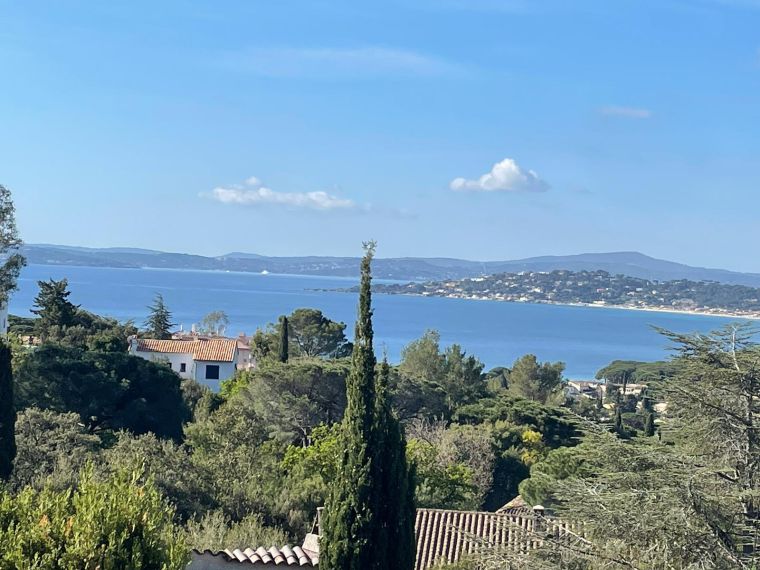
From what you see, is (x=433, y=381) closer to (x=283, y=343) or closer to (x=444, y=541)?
(x=283, y=343)

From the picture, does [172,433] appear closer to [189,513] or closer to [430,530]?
[189,513]

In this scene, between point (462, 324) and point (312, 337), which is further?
point (462, 324)

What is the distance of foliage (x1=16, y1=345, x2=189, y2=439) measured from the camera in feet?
86.8

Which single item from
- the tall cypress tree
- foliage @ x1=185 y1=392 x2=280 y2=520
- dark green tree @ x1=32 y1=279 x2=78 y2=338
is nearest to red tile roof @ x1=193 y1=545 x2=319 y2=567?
the tall cypress tree

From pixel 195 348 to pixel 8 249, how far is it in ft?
63.6

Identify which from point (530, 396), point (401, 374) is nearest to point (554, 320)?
point (530, 396)

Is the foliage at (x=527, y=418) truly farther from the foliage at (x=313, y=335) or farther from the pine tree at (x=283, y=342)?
the foliage at (x=313, y=335)

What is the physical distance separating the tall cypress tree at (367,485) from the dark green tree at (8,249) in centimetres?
1974

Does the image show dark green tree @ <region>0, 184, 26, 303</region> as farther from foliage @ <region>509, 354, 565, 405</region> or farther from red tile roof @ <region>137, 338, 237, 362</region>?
foliage @ <region>509, 354, 565, 405</region>

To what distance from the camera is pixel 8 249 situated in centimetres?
2795

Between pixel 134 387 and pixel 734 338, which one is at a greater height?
pixel 734 338

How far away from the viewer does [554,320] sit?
182 m

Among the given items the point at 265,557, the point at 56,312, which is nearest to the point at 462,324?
the point at 56,312

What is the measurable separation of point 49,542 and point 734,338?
21.8ft
